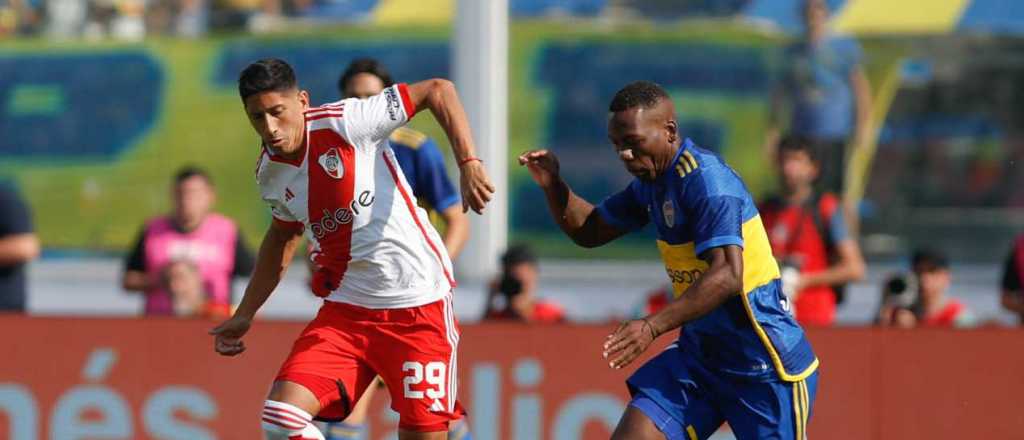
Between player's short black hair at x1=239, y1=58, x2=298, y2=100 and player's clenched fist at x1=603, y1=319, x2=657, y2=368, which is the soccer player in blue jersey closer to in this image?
player's clenched fist at x1=603, y1=319, x2=657, y2=368

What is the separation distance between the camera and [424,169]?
25.8ft

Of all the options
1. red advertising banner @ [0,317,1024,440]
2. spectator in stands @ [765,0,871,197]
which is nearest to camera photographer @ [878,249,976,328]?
red advertising banner @ [0,317,1024,440]

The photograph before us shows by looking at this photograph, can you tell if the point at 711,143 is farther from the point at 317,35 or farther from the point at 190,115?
the point at 190,115

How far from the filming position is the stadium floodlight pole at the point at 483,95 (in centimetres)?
1288

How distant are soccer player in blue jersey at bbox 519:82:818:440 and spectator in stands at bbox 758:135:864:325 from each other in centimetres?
297

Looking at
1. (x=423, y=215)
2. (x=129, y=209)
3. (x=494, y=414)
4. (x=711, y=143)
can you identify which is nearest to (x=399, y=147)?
(x=423, y=215)

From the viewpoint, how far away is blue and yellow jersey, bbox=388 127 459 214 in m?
7.87

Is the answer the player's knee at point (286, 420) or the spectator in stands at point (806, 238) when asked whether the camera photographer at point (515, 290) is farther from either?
the player's knee at point (286, 420)

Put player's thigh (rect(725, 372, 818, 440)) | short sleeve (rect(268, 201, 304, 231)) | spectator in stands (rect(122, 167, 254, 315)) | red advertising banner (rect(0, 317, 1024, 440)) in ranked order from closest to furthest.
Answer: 1. player's thigh (rect(725, 372, 818, 440))
2. short sleeve (rect(268, 201, 304, 231))
3. red advertising banner (rect(0, 317, 1024, 440))
4. spectator in stands (rect(122, 167, 254, 315))

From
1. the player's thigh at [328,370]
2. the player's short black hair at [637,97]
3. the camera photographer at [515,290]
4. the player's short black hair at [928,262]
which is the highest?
the player's short black hair at [637,97]

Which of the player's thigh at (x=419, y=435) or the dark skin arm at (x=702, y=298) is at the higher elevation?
the dark skin arm at (x=702, y=298)

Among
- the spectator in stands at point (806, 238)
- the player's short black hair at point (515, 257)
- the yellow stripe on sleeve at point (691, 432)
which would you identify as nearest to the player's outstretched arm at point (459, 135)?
the yellow stripe on sleeve at point (691, 432)

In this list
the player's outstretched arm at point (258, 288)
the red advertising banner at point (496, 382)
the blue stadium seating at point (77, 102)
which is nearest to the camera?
the player's outstretched arm at point (258, 288)

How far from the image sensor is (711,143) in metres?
13.2
